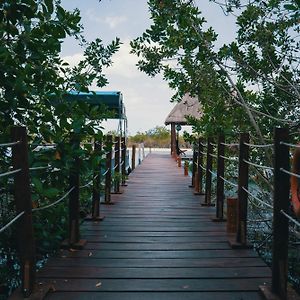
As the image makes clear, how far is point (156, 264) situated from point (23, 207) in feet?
2.98

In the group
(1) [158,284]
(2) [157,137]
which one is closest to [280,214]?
(1) [158,284]

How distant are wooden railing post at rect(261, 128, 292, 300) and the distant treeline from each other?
20.2m

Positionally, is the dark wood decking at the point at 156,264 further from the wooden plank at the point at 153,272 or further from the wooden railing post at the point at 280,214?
the wooden railing post at the point at 280,214

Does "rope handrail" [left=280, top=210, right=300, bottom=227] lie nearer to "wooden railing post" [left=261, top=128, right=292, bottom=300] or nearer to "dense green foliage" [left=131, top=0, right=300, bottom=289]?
"wooden railing post" [left=261, top=128, right=292, bottom=300]

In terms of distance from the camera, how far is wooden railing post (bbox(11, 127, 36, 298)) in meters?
1.91

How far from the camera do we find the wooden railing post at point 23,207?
191 centimetres

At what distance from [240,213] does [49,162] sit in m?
1.35

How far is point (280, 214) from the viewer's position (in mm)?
1985

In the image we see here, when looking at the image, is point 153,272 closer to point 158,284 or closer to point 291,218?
point 158,284

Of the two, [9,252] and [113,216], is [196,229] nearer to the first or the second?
[113,216]

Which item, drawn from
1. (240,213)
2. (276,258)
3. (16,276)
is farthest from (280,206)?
(16,276)

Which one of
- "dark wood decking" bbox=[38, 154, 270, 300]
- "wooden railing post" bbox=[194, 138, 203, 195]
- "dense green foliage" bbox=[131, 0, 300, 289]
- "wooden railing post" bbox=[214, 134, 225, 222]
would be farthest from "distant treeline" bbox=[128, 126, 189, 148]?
"dark wood decking" bbox=[38, 154, 270, 300]

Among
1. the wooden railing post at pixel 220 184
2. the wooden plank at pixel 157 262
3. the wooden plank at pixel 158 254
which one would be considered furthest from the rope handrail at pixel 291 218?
the wooden railing post at pixel 220 184

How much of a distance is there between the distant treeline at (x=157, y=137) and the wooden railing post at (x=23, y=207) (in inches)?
794
